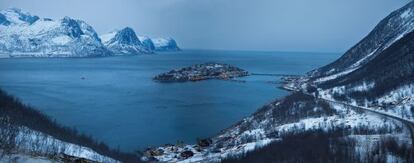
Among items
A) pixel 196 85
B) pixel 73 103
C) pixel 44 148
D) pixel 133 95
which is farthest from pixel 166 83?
pixel 44 148

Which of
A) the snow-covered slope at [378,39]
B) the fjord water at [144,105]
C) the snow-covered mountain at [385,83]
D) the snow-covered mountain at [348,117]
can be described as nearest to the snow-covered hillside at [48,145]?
the snow-covered mountain at [348,117]

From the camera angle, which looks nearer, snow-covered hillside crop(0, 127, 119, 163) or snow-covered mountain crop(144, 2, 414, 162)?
snow-covered hillside crop(0, 127, 119, 163)

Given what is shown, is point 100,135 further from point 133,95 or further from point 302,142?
point 133,95

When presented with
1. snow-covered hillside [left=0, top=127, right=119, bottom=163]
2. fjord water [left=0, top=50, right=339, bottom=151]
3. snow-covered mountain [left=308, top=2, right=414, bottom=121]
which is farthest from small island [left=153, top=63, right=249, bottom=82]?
snow-covered hillside [left=0, top=127, right=119, bottom=163]

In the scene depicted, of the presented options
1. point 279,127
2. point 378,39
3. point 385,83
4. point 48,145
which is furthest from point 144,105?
point 378,39

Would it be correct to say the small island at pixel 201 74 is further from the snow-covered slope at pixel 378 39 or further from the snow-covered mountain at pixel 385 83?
the snow-covered mountain at pixel 385 83

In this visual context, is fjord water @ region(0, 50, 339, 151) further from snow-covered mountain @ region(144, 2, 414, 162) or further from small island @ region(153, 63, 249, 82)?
small island @ region(153, 63, 249, 82)

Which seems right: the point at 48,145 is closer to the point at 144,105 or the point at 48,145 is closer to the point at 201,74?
the point at 144,105
